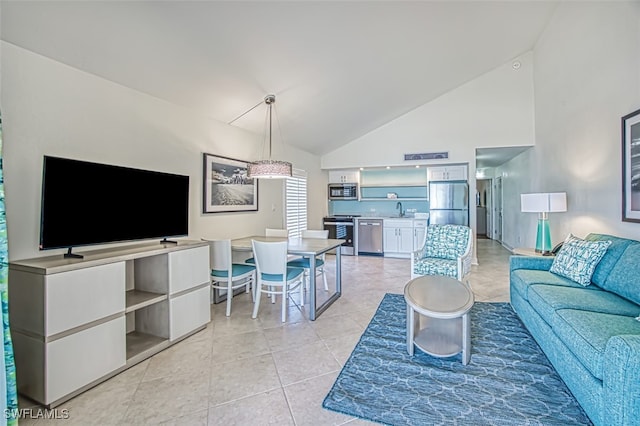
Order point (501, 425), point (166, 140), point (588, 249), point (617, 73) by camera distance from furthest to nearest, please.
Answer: point (166, 140) < point (617, 73) < point (588, 249) < point (501, 425)

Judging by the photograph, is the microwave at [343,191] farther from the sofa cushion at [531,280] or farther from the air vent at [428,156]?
the sofa cushion at [531,280]

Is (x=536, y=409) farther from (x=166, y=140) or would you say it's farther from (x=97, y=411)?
(x=166, y=140)

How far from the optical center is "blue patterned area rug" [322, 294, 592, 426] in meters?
1.79

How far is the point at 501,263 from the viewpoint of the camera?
20.3ft

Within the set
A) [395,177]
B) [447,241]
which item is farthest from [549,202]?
[395,177]

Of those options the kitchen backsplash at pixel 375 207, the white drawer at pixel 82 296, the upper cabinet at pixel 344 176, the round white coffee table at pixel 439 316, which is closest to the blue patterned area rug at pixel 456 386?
the round white coffee table at pixel 439 316

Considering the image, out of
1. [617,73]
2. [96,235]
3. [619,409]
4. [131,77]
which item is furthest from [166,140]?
[617,73]

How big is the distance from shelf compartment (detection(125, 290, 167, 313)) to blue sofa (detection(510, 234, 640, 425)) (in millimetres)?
3032

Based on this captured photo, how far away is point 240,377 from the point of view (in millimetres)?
2227

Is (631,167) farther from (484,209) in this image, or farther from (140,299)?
(484,209)

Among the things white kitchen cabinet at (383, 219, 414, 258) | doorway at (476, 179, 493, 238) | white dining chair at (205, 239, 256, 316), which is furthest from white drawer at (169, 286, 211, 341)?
doorway at (476, 179, 493, 238)

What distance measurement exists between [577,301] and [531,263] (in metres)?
1.14

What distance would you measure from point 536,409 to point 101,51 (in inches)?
155

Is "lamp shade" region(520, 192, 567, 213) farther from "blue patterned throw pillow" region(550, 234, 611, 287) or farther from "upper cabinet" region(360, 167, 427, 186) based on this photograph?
"upper cabinet" region(360, 167, 427, 186)
